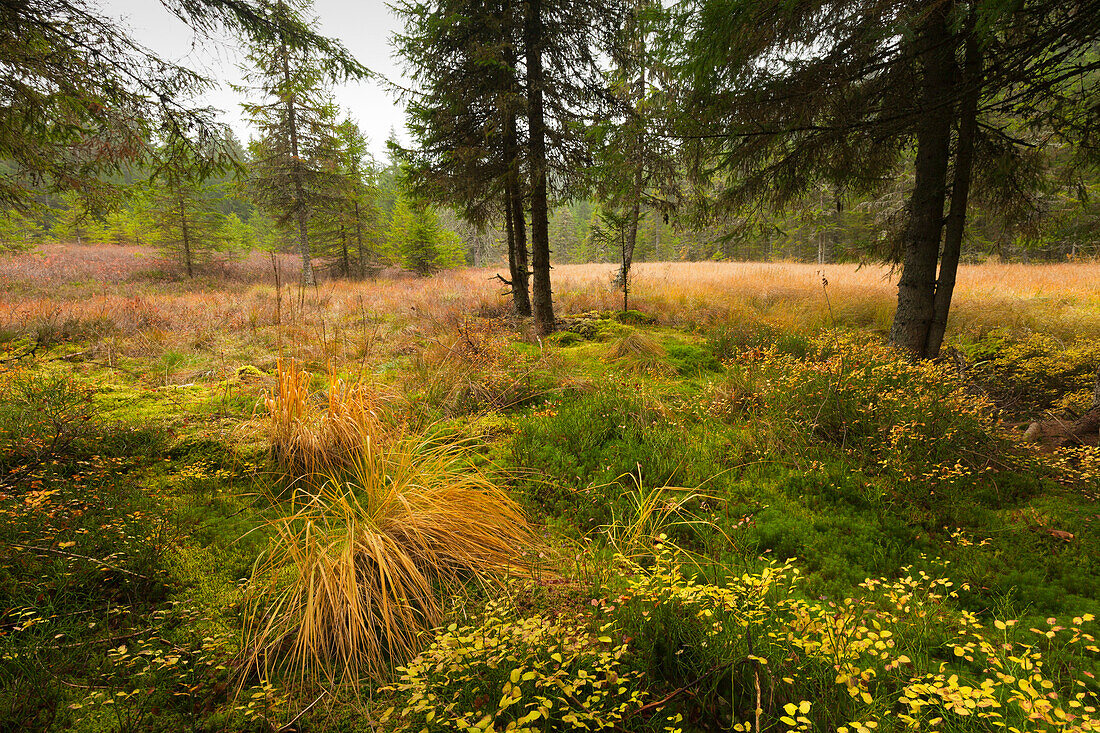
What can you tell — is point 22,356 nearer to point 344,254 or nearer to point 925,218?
point 925,218

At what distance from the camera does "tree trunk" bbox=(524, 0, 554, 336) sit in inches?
289

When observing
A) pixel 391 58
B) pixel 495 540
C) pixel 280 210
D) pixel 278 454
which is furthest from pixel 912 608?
pixel 280 210

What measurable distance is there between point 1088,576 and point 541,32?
9307 mm

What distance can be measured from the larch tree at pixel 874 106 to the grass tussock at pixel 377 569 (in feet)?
15.7

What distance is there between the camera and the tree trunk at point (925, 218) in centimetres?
466

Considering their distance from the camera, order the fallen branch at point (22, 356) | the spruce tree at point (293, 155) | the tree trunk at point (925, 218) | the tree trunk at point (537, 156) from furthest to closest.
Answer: the spruce tree at point (293, 155) < the tree trunk at point (537, 156) < the fallen branch at point (22, 356) < the tree trunk at point (925, 218)

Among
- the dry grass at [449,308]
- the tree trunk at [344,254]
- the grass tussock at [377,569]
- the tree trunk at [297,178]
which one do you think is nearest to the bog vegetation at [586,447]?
the grass tussock at [377,569]

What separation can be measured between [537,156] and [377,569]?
7323mm

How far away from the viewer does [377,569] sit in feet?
7.06

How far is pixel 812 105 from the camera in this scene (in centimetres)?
486

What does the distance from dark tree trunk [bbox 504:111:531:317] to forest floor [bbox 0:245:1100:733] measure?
3.45m

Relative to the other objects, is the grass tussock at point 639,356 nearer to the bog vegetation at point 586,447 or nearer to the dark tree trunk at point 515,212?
the bog vegetation at point 586,447

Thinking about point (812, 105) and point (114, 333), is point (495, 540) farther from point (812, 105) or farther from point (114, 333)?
point (114, 333)

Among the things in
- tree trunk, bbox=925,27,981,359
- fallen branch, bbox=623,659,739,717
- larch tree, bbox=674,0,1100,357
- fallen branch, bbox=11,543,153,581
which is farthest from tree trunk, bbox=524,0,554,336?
fallen branch, bbox=623,659,739,717
